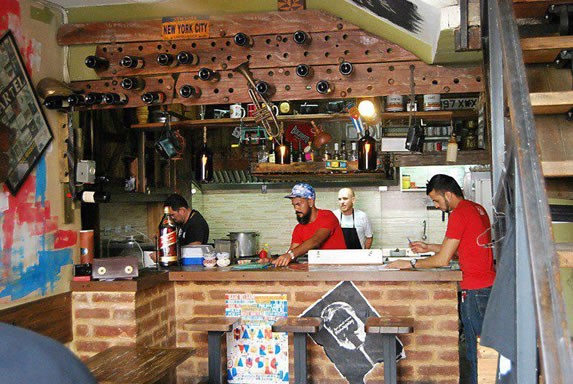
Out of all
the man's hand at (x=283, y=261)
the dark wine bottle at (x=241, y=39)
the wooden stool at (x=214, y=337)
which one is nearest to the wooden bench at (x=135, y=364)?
the wooden stool at (x=214, y=337)

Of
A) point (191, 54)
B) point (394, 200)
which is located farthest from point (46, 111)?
point (394, 200)

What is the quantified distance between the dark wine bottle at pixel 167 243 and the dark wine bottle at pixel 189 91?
3.68ft

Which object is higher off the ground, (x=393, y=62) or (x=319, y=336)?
(x=393, y=62)

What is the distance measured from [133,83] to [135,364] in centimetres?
248

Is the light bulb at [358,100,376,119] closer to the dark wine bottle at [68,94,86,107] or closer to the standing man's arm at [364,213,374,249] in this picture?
the dark wine bottle at [68,94,86,107]

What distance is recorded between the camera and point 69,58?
523 centimetres

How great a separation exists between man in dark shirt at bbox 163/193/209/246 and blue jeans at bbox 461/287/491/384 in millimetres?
2707

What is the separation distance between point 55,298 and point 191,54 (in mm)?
2174

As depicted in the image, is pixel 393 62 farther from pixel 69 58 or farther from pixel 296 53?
pixel 69 58

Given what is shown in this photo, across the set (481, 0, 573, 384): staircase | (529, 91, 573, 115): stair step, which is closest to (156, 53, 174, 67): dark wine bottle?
(481, 0, 573, 384): staircase

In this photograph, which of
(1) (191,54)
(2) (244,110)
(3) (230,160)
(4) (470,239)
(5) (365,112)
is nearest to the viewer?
(4) (470,239)

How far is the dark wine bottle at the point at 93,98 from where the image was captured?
5.07 m

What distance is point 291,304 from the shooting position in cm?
524

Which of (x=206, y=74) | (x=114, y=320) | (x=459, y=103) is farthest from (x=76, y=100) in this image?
(x=459, y=103)
